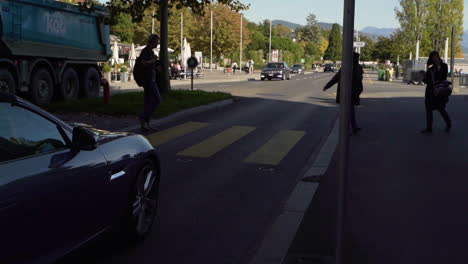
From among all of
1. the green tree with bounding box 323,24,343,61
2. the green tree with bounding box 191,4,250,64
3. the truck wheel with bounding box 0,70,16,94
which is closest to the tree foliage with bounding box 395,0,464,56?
the green tree with bounding box 191,4,250,64

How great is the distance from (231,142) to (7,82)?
728cm

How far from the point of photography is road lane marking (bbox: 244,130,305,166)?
369 inches

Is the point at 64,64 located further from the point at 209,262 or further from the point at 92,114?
the point at 209,262

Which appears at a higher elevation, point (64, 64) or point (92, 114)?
point (64, 64)

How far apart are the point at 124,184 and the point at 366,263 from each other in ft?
6.03

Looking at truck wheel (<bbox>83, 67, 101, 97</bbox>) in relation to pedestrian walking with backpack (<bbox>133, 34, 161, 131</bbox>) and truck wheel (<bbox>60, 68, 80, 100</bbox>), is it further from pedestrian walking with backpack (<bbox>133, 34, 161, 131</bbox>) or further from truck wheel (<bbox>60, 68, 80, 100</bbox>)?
pedestrian walking with backpack (<bbox>133, 34, 161, 131</bbox>)

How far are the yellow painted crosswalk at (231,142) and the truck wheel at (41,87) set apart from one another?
5.15m

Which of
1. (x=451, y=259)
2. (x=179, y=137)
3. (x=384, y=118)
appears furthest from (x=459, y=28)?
(x=451, y=259)

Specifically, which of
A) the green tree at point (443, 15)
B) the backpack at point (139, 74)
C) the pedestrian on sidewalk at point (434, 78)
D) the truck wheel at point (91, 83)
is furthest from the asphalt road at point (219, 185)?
the green tree at point (443, 15)

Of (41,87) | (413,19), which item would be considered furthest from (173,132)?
(413,19)

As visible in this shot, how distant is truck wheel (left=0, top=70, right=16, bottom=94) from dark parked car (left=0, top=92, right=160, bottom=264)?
1153 centimetres

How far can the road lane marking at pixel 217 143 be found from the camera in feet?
32.4

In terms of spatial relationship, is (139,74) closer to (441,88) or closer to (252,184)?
(252,184)

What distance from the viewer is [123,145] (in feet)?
15.7
